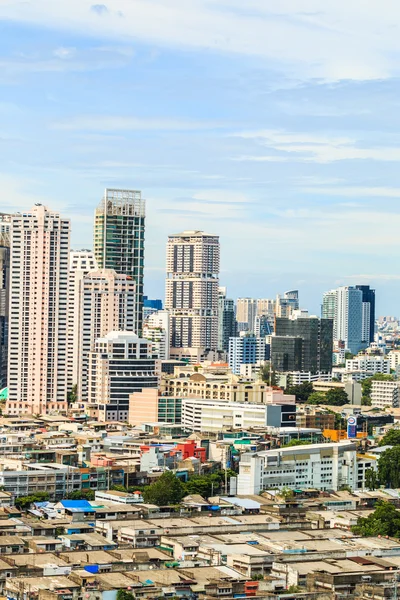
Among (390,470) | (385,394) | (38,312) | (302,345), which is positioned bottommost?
(390,470)

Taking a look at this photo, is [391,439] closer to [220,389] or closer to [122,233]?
[220,389]

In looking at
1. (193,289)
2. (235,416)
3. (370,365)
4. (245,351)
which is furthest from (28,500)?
(193,289)

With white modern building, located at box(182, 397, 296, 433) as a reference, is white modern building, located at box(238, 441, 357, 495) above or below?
below

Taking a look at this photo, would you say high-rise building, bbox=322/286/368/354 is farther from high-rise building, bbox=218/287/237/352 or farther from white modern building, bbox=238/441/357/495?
white modern building, bbox=238/441/357/495

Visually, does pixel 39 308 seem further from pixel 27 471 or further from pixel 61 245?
pixel 27 471

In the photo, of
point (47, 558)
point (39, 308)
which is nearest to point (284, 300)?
point (39, 308)

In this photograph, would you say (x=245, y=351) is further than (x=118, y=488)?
Yes

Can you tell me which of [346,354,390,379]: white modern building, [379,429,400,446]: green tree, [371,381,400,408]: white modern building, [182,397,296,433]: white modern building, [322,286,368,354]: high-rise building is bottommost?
[379,429,400,446]: green tree

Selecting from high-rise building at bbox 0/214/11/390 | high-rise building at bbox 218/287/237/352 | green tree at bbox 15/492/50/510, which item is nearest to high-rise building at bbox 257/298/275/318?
high-rise building at bbox 218/287/237/352
